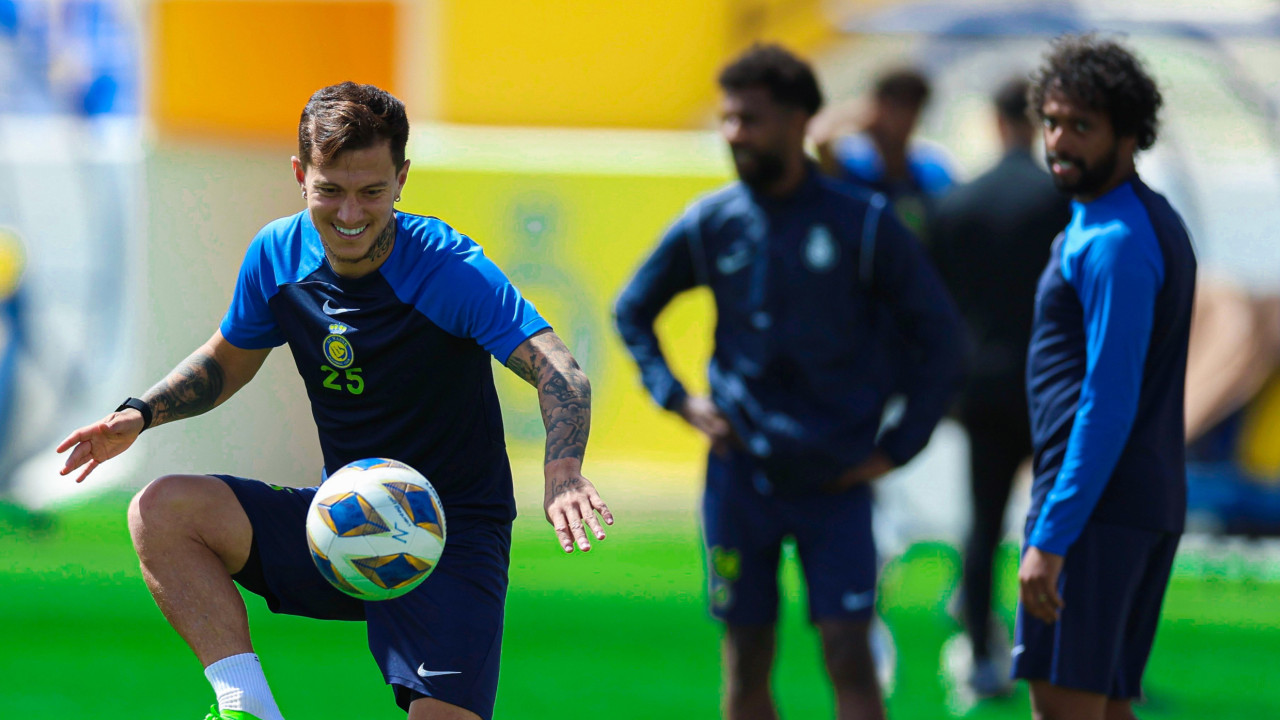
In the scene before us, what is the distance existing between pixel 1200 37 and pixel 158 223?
8673 millimetres

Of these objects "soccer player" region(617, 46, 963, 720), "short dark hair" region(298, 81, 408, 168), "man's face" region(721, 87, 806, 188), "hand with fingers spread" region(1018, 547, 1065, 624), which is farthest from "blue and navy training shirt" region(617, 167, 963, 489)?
"short dark hair" region(298, 81, 408, 168)

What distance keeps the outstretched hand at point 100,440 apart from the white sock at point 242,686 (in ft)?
2.02

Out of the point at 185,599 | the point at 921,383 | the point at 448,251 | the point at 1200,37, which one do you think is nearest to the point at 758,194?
the point at 921,383

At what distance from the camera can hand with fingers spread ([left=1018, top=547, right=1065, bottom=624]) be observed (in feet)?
12.7

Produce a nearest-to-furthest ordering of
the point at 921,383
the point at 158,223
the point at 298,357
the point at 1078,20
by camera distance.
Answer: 1. the point at 298,357
2. the point at 921,383
3. the point at 158,223
4. the point at 1078,20

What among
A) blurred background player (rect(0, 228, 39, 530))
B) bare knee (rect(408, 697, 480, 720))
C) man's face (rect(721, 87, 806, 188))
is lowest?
blurred background player (rect(0, 228, 39, 530))

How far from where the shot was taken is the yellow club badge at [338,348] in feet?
12.5

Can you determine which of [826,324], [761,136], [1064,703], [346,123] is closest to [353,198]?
[346,123]

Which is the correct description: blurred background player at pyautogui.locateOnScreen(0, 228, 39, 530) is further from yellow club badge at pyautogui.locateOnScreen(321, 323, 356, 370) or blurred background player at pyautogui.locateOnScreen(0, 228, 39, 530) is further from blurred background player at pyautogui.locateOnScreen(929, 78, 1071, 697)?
yellow club badge at pyautogui.locateOnScreen(321, 323, 356, 370)

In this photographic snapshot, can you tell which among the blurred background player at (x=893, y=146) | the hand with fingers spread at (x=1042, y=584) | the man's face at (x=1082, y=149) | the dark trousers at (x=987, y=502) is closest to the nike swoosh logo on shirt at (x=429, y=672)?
the hand with fingers spread at (x=1042, y=584)

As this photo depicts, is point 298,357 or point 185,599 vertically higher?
point 298,357

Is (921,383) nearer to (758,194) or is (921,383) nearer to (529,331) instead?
(758,194)

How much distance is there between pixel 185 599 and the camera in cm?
Result: 376

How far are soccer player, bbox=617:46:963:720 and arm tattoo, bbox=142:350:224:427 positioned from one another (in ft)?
5.66
